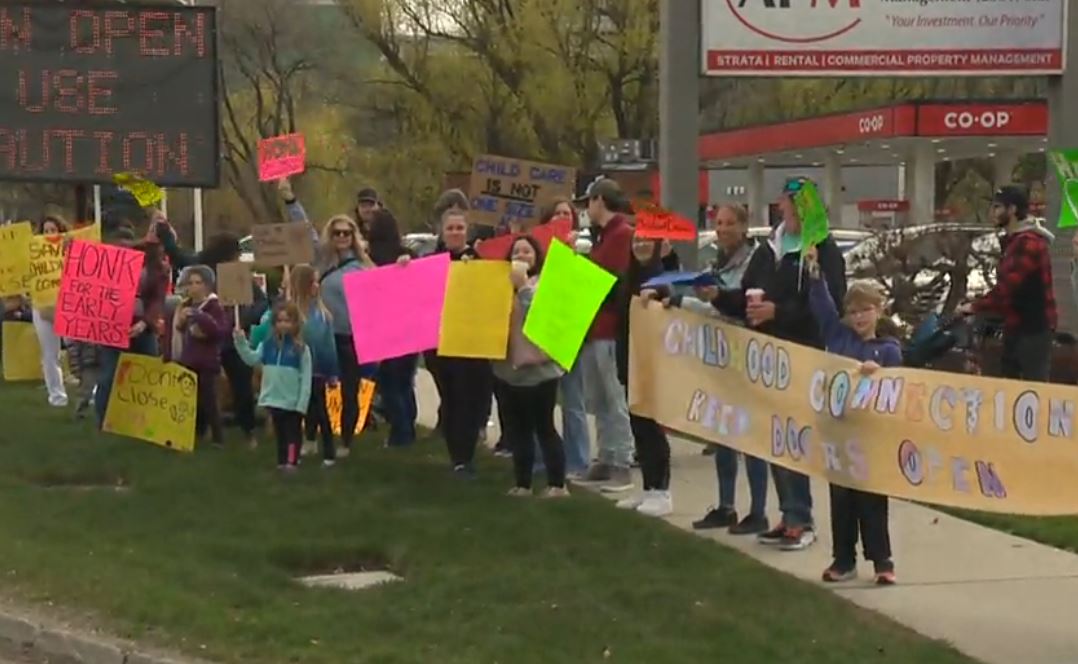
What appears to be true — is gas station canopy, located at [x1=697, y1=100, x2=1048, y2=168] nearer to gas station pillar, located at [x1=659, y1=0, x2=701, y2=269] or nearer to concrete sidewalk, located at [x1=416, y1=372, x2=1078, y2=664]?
gas station pillar, located at [x1=659, y1=0, x2=701, y2=269]

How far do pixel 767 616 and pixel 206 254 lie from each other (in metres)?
7.38

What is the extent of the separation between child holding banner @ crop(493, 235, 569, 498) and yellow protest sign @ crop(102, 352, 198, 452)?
271 cm

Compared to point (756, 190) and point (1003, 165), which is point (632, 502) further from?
point (756, 190)

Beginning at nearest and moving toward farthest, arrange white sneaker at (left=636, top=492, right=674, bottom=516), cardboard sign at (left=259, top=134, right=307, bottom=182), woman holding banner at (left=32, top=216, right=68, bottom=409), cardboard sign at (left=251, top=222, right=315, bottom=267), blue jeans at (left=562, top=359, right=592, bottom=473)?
white sneaker at (left=636, top=492, right=674, bottom=516) < blue jeans at (left=562, top=359, right=592, bottom=473) < cardboard sign at (left=251, top=222, right=315, bottom=267) < cardboard sign at (left=259, top=134, right=307, bottom=182) < woman holding banner at (left=32, top=216, right=68, bottom=409)

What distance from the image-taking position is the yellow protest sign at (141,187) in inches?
513

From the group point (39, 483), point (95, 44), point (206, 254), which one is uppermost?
point (95, 44)

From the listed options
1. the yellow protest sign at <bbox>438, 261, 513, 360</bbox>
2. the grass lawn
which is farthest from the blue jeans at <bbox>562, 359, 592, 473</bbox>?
the yellow protest sign at <bbox>438, 261, 513, 360</bbox>

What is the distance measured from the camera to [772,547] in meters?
8.86

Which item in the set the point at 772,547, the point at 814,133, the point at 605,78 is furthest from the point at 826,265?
the point at 814,133

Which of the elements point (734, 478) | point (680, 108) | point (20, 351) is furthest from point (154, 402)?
point (680, 108)

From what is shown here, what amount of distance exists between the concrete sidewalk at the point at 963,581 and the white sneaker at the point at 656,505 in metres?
0.08

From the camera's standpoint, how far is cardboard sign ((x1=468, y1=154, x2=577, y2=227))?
1257 centimetres

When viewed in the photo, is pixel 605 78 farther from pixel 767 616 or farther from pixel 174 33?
pixel 767 616

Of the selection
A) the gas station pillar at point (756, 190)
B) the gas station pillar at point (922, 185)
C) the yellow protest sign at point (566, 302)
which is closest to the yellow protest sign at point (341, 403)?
the yellow protest sign at point (566, 302)
